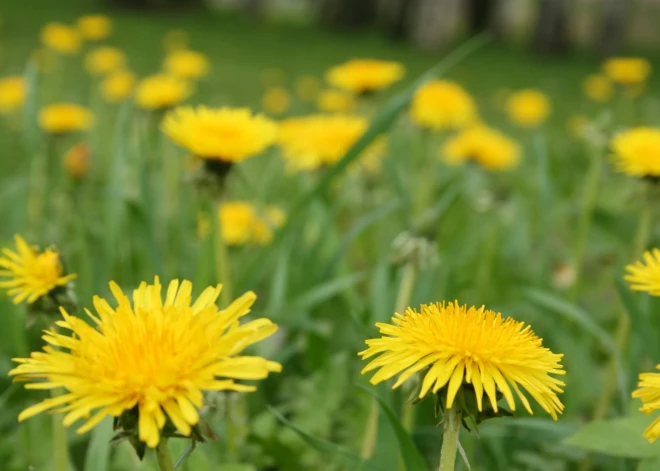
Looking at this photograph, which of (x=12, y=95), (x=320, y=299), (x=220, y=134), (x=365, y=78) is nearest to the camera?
(x=220, y=134)

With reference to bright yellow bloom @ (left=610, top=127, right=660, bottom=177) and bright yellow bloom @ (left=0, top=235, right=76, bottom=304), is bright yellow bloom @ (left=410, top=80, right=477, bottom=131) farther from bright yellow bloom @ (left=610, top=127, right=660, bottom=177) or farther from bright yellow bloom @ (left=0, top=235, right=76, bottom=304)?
bright yellow bloom @ (left=0, top=235, right=76, bottom=304)

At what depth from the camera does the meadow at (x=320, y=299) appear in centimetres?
72

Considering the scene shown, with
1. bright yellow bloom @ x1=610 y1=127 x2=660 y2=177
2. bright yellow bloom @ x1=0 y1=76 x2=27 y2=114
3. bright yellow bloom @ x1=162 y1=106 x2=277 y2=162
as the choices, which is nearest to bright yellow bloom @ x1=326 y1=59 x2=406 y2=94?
bright yellow bloom @ x1=162 y1=106 x2=277 y2=162

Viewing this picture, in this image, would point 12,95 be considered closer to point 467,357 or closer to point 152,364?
point 152,364

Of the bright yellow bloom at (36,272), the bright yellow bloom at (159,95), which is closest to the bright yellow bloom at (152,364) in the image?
the bright yellow bloom at (36,272)

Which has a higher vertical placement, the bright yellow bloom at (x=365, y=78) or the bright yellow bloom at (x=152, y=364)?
the bright yellow bloom at (x=365, y=78)

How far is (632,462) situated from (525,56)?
1052 cm

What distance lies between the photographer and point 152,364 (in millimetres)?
688

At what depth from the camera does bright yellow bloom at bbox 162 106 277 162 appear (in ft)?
4.56

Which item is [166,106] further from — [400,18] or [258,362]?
[400,18]

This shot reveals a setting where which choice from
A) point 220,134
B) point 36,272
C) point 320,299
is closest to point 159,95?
point 220,134

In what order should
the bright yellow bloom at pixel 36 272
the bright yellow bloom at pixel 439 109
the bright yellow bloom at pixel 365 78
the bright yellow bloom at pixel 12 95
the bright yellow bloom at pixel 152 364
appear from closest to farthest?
the bright yellow bloom at pixel 152 364 < the bright yellow bloom at pixel 36 272 < the bright yellow bloom at pixel 365 78 < the bright yellow bloom at pixel 439 109 < the bright yellow bloom at pixel 12 95

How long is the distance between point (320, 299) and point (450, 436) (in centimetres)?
84

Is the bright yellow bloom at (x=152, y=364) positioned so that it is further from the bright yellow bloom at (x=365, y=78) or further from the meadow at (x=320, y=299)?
the bright yellow bloom at (x=365, y=78)
